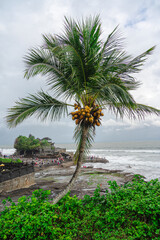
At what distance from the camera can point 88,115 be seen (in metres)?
4.98

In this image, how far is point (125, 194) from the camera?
5.38 m

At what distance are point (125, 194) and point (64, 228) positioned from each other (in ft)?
7.20

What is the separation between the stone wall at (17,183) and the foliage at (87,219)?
6428 mm

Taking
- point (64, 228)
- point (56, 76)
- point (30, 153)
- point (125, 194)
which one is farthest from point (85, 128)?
point (30, 153)

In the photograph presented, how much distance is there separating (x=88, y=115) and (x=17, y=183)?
30.7 feet

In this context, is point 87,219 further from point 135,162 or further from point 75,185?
point 135,162

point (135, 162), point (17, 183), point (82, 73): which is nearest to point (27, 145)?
point (135, 162)

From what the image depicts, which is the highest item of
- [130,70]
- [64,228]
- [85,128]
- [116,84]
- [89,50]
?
[89,50]

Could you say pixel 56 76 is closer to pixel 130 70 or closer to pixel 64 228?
pixel 130 70

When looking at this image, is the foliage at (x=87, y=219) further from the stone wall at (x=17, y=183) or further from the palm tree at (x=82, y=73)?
the stone wall at (x=17, y=183)

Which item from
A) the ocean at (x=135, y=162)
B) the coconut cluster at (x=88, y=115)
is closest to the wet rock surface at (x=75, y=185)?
the coconut cluster at (x=88, y=115)

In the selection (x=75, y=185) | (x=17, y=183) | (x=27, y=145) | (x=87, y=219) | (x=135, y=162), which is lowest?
(x=135, y=162)

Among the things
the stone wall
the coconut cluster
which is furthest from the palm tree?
the stone wall

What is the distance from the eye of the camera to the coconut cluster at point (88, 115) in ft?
16.4
